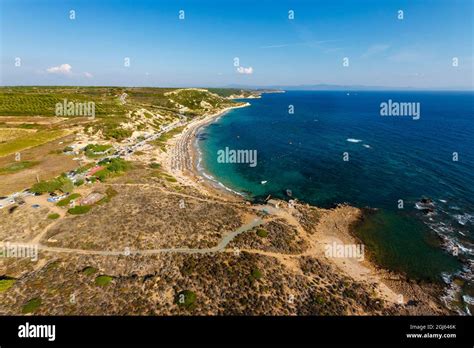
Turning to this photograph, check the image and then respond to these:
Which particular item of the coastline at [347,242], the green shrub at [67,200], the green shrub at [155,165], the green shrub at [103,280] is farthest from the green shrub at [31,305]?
the green shrub at [155,165]

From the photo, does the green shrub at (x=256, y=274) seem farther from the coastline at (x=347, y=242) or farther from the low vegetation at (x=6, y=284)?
the low vegetation at (x=6, y=284)

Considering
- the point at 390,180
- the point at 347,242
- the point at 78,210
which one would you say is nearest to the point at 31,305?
the point at 78,210

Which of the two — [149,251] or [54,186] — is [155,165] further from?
[149,251]

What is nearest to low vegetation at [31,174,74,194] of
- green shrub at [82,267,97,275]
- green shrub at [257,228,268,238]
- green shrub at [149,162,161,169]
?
green shrub at [149,162,161,169]

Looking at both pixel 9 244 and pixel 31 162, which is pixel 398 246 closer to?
pixel 9 244

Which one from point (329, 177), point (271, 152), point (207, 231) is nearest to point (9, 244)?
point (207, 231)

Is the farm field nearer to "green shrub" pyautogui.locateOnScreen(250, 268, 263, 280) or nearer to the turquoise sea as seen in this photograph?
the turquoise sea
